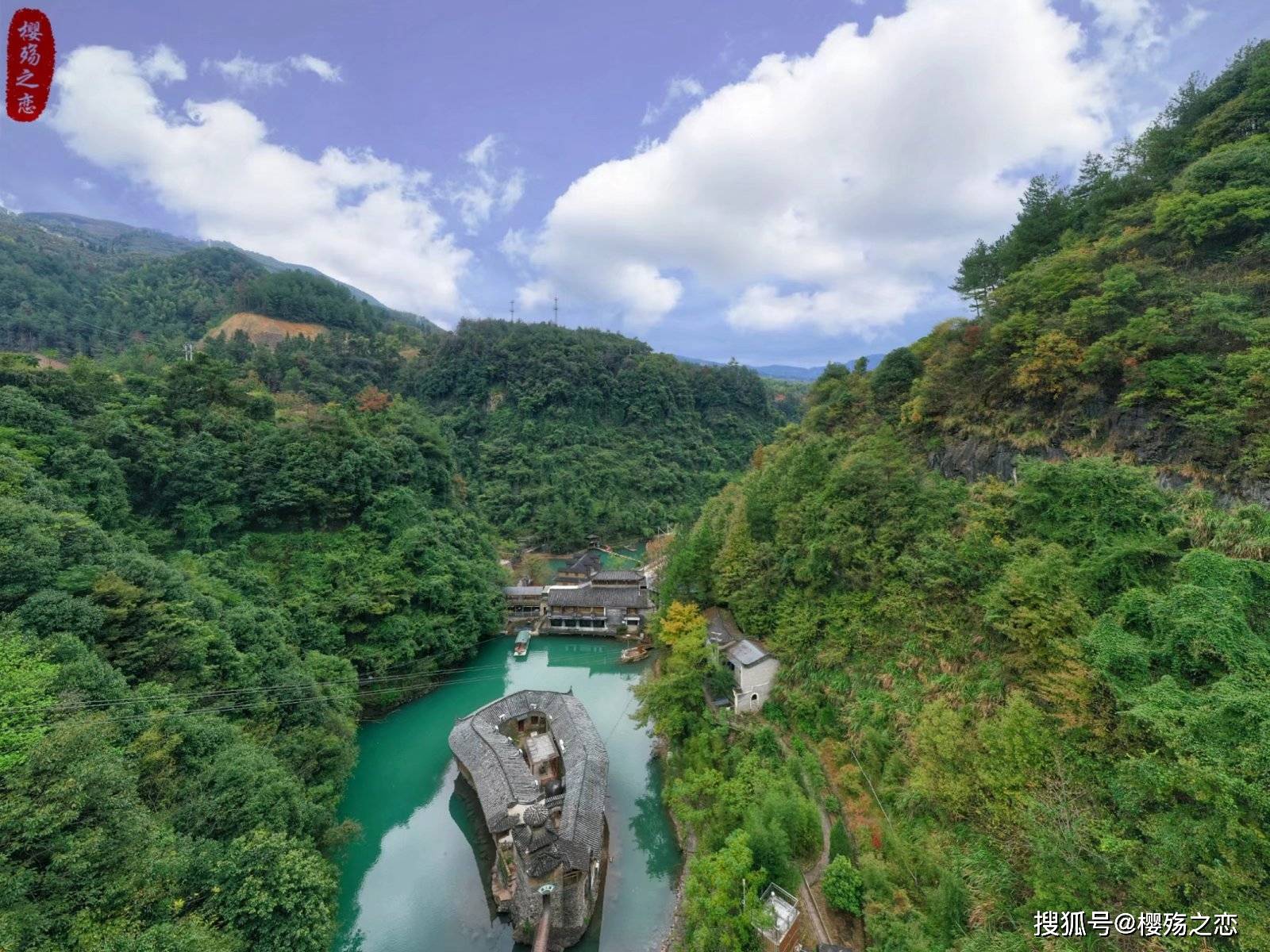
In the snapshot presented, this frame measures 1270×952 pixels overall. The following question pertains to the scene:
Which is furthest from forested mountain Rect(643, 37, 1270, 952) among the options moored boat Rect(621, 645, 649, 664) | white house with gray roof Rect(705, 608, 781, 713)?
moored boat Rect(621, 645, 649, 664)

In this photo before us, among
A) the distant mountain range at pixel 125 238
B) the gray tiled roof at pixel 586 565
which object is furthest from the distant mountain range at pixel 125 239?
the gray tiled roof at pixel 586 565

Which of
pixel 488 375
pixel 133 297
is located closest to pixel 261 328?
pixel 133 297

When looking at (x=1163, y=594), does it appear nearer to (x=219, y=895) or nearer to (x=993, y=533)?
(x=993, y=533)

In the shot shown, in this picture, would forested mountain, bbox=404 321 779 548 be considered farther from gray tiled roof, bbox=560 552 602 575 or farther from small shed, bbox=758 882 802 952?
small shed, bbox=758 882 802 952

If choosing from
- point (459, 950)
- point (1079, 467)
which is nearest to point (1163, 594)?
point (1079, 467)

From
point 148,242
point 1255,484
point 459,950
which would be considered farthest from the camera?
point 148,242

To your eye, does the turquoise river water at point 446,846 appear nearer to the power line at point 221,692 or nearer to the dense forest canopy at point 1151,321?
the power line at point 221,692

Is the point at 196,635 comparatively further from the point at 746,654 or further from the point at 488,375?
the point at 488,375
